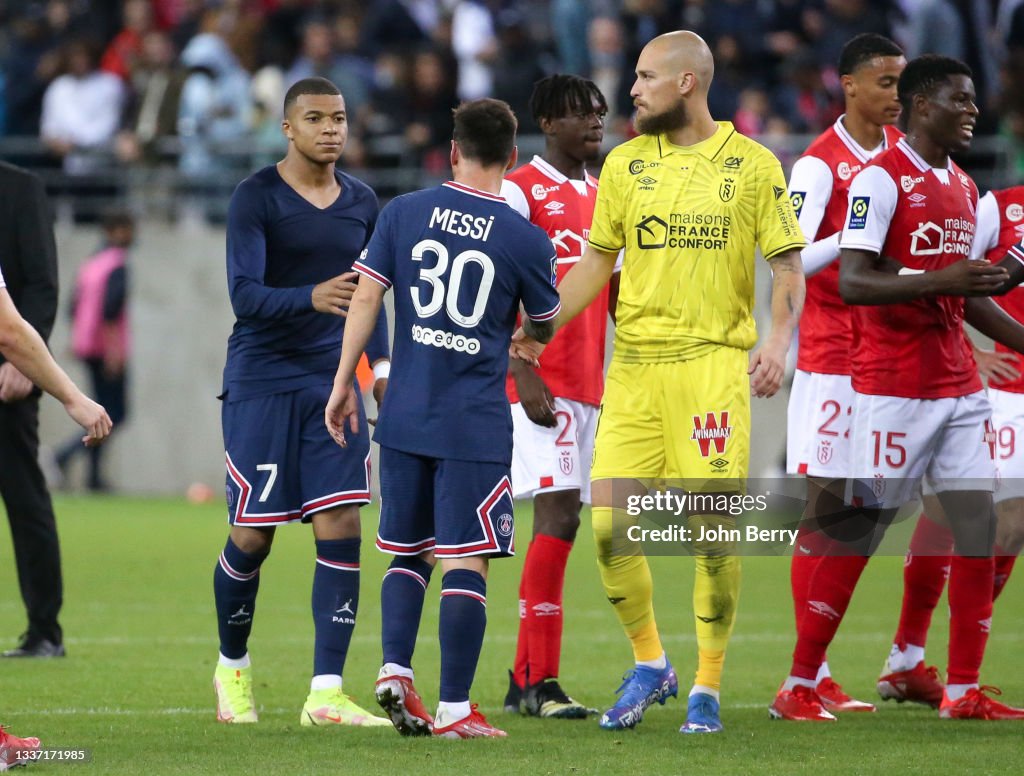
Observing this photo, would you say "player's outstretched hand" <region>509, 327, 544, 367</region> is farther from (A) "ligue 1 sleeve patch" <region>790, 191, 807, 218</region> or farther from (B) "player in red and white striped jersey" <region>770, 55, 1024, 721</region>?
(A) "ligue 1 sleeve patch" <region>790, 191, 807, 218</region>

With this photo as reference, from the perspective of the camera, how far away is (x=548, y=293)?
6727 mm

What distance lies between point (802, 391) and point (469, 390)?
2415 mm

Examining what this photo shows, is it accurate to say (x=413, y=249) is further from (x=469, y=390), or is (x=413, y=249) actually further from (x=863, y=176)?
(x=863, y=176)

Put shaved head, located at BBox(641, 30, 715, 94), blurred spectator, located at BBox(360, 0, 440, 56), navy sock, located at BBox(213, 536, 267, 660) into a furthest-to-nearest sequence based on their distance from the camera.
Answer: blurred spectator, located at BBox(360, 0, 440, 56)
navy sock, located at BBox(213, 536, 267, 660)
shaved head, located at BBox(641, 30, 715, 94)

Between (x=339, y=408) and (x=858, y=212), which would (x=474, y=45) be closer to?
(x=858, y=212)

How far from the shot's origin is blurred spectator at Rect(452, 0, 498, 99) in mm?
18609

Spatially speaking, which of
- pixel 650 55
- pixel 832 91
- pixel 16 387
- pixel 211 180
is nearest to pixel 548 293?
pixel 650 55

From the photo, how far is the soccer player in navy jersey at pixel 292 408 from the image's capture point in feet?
23.4

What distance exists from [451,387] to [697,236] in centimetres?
111

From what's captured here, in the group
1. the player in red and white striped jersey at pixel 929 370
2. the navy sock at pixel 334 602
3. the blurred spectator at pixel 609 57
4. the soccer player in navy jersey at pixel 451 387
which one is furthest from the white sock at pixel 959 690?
the blurred spectator at pixel 609 57

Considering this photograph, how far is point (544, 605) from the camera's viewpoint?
7.66 meters

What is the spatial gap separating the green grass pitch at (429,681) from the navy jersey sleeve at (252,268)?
165 centimetres

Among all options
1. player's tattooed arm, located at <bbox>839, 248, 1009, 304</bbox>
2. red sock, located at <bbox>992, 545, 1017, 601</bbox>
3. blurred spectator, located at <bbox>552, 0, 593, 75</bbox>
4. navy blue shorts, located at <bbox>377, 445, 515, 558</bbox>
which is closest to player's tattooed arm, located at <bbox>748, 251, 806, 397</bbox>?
player's tattooed arm, located at <bbox>839, 248, 1009, 304</bbox>

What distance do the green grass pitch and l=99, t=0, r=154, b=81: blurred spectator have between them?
8.13m
